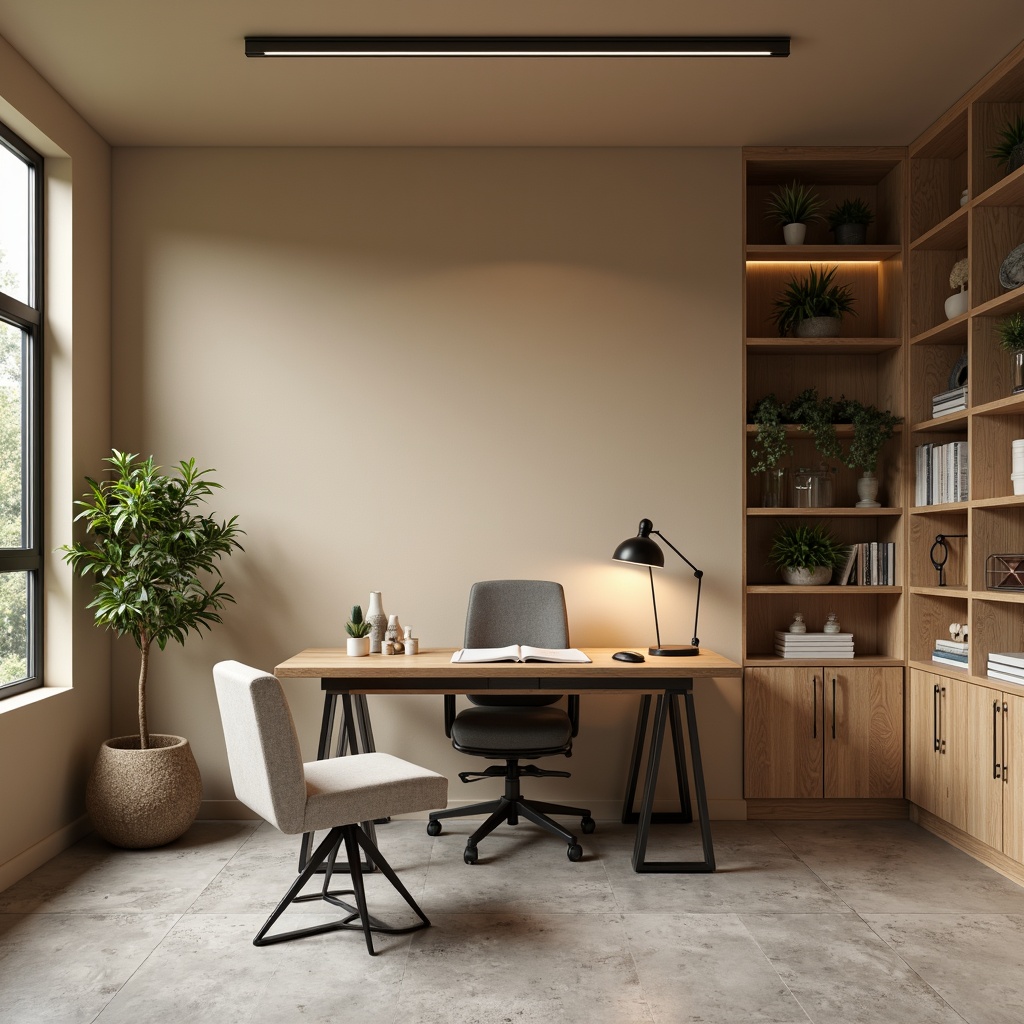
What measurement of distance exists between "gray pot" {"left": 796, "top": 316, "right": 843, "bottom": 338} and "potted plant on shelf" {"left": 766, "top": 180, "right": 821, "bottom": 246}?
37 cm

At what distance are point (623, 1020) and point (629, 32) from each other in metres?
3.21

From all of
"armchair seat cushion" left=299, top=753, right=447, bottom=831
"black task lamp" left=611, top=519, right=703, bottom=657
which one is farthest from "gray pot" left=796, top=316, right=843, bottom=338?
"armchair seat cushion" left=299, top=753, right=447, bottom=831

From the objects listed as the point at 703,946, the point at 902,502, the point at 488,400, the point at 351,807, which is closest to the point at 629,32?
the point at 488,400

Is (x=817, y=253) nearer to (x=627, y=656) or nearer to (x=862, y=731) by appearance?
(x=627, y=656)

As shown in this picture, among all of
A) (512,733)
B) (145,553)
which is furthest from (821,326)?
(145,553)

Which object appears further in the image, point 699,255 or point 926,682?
point 699,255

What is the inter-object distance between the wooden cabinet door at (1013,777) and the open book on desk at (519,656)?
156cm

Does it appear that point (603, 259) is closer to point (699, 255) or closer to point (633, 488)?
point (699, 255)

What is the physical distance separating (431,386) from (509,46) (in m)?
1.50

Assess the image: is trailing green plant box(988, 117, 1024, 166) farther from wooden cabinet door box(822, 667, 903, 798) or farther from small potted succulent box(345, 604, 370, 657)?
small potted succulent box(345, 604, 370, 657)

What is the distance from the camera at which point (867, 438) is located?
409cm

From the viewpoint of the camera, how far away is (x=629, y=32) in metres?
3.36

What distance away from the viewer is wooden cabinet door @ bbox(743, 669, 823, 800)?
418cm

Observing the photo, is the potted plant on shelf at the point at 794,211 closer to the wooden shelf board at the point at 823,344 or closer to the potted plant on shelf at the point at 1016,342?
the wooden shelf board at the point at 823,344
